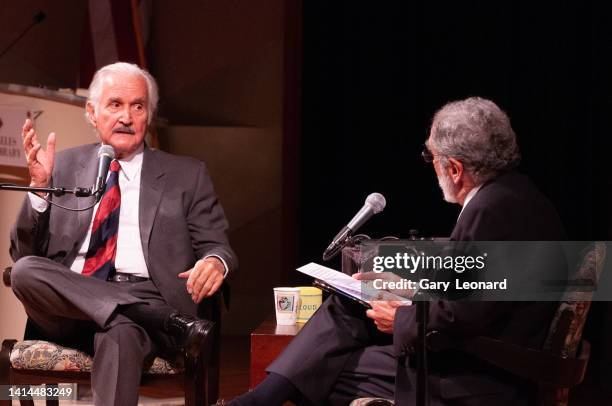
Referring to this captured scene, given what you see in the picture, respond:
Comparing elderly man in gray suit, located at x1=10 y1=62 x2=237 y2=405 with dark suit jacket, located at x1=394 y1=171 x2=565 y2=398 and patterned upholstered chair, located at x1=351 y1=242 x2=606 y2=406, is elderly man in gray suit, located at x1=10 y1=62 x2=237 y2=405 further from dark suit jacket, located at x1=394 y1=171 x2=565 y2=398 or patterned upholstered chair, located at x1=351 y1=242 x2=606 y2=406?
patterned upholstered chair, located at x1=351 y1=242 x2=606 y2=406

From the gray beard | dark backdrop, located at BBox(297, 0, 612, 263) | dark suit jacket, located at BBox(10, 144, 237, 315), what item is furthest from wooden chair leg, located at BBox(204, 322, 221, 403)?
dark backdrop, located at BBox(297, 0, 612, 263)

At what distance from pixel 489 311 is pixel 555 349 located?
0.60 ft

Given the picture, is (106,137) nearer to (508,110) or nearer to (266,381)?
(266,381)

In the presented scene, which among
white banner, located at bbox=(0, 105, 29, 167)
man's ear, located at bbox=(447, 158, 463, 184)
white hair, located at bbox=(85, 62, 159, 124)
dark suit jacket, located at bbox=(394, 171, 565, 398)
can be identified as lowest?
dark suit jacket, located at bbox=(394, 171, 565, 398)

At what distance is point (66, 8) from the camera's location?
217 inches

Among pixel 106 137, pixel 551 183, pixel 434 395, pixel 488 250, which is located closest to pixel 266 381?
pixel 434 395

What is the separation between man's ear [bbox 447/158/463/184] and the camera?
2.21m

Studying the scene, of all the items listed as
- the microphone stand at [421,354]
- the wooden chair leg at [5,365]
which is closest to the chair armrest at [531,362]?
the microphone stand at [421,354]

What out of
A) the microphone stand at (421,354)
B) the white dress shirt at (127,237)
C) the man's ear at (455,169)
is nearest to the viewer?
the microphone stand at (421,354)

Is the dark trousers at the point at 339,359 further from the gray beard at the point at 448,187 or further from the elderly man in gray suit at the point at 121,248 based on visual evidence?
the gray beard at the point at 448,187

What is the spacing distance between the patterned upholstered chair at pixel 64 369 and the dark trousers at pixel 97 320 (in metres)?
0.06

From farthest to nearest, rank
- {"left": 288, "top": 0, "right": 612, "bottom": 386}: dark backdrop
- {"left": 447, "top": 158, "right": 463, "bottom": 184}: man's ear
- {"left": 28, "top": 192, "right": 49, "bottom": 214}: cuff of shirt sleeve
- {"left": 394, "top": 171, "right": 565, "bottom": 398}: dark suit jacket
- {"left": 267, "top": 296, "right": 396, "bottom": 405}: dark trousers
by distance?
{"left": 288, "top": 0, "right": 612, "bottom": 386}: dark backdrop, {"left": 28, "top": 192, "right": 49, "bottom": 214}: cuff of shirt sleeve, {"left": 267, "top": 296, "right": 396, "bottom": 405}: dark trousers, {"left": 447, "top": 158, "right": 463, "bottom": 184}: man's ear, {"left": 394, "top": 171, "right": 565, "bottom": 398}: dark suit jacket

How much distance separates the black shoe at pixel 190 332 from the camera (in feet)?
7.93

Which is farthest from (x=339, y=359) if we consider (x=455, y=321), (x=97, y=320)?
Answer: (x=97, y=320)
